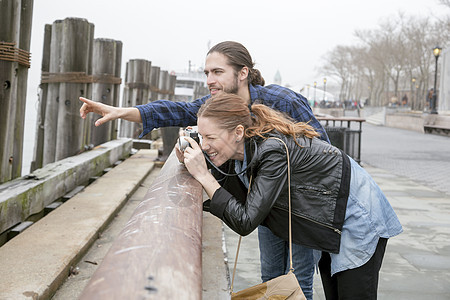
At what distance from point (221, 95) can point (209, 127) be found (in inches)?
7.6

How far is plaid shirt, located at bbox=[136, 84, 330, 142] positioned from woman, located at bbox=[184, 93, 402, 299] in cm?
52

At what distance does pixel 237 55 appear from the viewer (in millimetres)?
2795

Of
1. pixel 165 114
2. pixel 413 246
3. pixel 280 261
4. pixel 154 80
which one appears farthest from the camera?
pixel 154 80

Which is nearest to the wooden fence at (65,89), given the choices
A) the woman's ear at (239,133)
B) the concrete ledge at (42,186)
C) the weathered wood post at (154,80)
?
the concrete ledge at (42,186)

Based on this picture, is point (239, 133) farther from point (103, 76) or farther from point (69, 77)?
point (103, 76)

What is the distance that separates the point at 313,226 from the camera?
7.32 feet

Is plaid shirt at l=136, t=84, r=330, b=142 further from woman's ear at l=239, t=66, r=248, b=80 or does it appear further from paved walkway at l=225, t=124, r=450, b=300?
paved walkway at l=225, t=124, r=450, b=300

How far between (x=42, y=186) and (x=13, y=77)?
106cm

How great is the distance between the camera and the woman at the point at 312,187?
7.11 feet

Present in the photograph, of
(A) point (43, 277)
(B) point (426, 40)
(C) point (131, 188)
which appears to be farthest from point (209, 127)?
(B) point (426, 40)

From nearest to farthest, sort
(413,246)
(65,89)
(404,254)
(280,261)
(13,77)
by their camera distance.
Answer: (280,261), (13,77), (404,254), (413,246), (65,89)

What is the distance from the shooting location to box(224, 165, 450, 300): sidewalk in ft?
12.8

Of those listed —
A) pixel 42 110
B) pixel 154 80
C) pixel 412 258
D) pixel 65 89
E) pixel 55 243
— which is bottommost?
pixel 412 258

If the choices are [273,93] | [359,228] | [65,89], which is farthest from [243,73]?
[65,89]
